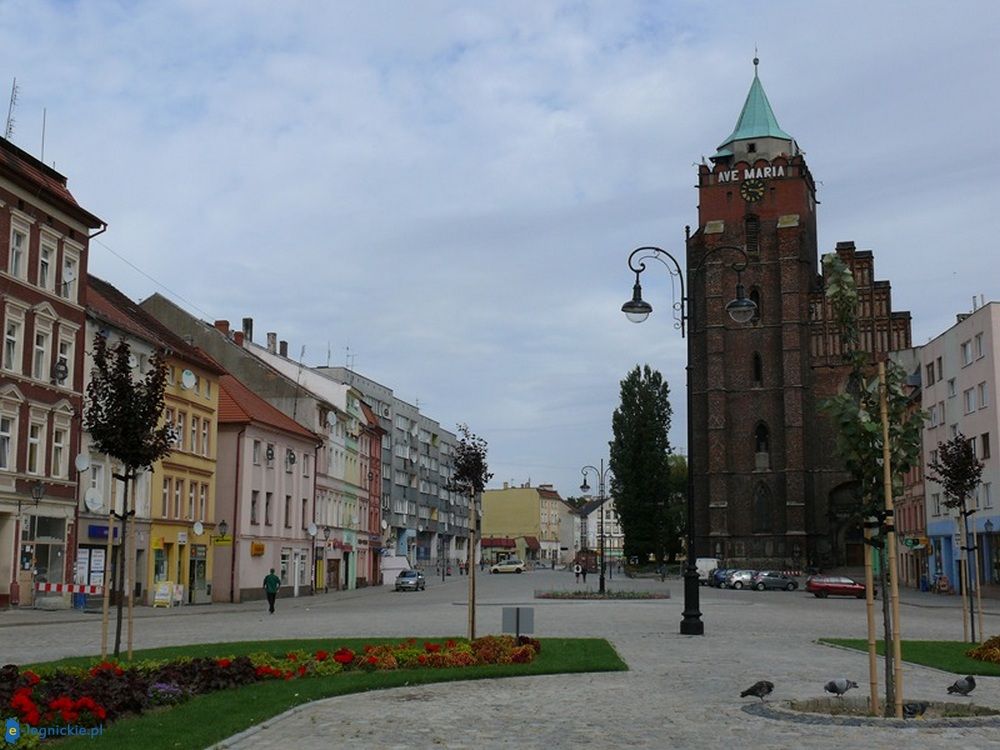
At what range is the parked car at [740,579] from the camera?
71.3m

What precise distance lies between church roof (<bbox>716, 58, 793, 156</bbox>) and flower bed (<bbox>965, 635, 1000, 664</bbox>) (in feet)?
279

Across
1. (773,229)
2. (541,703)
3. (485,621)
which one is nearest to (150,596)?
(485,621)

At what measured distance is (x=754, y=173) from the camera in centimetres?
9838

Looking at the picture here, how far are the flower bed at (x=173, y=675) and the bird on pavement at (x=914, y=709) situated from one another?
22.0 ft

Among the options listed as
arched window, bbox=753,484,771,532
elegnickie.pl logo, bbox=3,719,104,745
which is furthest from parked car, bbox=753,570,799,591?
elegnickie.pl logo, bbox=3,719,104,745

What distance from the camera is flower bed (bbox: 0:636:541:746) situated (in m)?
11.2

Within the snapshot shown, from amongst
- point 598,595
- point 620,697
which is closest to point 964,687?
point 620,697

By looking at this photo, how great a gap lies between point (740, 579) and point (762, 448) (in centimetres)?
2520

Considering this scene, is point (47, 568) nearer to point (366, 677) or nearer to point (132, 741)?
point (366, 677)

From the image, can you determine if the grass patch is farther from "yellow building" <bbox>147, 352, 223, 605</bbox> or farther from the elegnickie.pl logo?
"yellow building" <bbox>147, 352, 223, 605</bbox>

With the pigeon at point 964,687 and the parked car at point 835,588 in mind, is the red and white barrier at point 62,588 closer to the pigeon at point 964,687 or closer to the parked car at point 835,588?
the pigeon at point 964,687

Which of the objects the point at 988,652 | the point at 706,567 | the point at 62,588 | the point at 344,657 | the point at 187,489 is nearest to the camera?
the point at 344,657

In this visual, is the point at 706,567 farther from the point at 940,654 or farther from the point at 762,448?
the point at 940,654

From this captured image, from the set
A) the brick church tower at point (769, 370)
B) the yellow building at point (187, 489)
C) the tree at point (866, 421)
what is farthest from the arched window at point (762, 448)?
the tree at point (866, 421)
